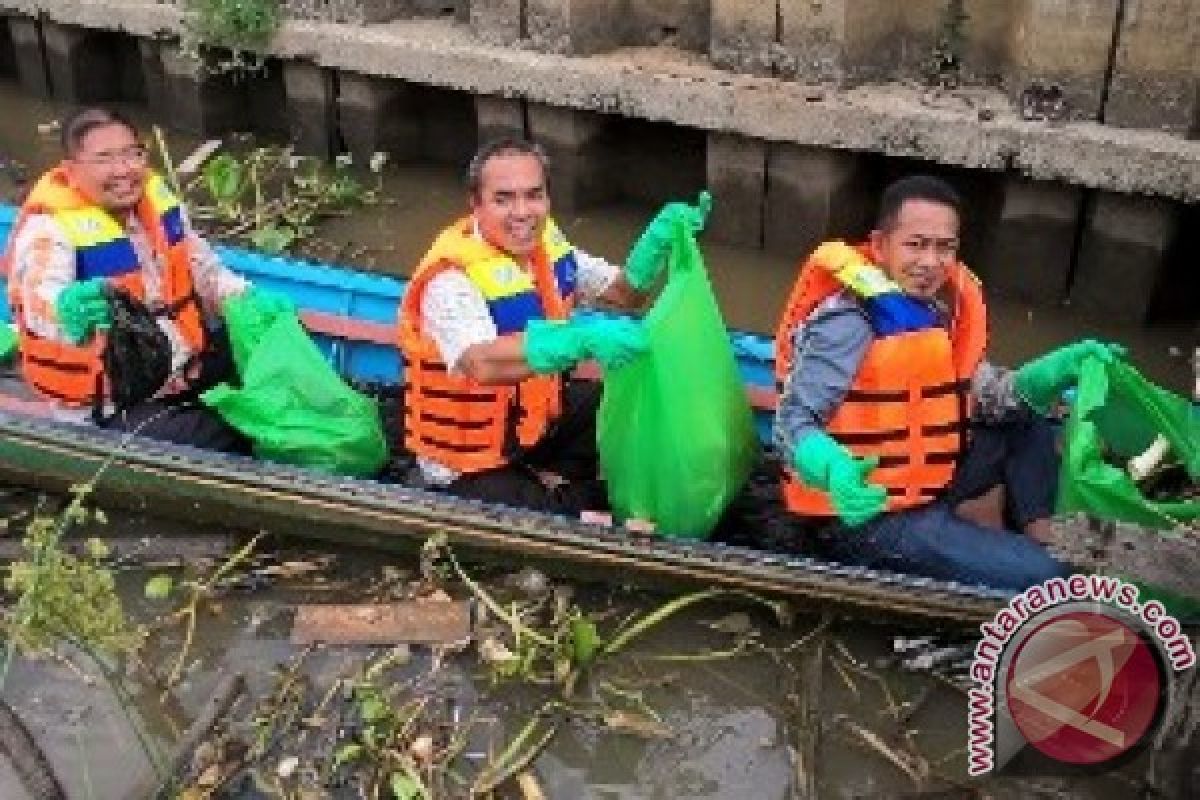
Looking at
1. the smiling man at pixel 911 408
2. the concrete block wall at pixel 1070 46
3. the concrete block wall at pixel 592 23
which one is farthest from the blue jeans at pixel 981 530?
the concrete block wall at pixel 592 23

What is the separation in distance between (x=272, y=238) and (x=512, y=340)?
3871 millimetres

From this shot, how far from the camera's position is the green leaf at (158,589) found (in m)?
4.73

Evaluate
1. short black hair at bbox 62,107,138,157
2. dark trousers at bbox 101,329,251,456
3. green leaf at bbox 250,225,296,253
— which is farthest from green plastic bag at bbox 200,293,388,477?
green leaf at bbox 250,225,296,253

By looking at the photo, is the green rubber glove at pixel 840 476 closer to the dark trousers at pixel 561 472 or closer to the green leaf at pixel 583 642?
the green leaf at pixel 583 642

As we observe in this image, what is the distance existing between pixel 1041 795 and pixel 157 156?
6906 millimetres

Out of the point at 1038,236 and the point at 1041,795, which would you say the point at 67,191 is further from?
the point at 1038,236

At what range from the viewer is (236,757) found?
3.97m

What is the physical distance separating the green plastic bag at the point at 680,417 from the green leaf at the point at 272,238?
12.1 ft

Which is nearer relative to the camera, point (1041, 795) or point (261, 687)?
point (1041, 795)

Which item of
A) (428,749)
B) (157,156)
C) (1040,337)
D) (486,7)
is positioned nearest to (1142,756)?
(428,749)

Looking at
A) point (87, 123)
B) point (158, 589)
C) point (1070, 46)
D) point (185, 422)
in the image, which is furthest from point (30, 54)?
point (1070, 46)

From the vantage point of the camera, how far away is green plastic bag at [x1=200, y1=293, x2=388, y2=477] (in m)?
4.79

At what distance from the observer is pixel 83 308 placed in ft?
14.8

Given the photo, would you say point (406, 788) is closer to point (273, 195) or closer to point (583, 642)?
point (583, 642)
